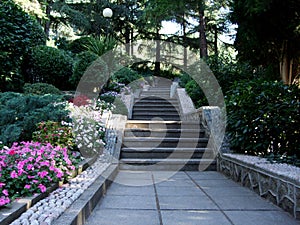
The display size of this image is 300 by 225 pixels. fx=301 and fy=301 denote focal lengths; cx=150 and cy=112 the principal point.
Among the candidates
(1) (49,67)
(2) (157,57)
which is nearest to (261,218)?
(1) (49,67)

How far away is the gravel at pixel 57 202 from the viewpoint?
2.03 meters

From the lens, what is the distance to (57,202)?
2471mm

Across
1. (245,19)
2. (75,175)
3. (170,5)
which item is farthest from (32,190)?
(170,5)

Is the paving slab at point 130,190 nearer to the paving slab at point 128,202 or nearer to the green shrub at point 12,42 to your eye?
the paving slab at point 128,202

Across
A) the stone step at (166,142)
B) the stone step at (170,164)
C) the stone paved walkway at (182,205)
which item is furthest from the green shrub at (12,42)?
the stone paved walkway at (182,205)

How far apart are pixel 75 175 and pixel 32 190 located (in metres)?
1.05

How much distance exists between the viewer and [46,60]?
32.4 ft

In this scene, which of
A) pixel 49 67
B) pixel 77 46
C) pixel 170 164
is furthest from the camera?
pixel 77 46

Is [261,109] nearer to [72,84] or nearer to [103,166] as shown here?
[103,166]

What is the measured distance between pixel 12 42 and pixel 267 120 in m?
7.36

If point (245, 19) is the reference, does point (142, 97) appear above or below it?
below

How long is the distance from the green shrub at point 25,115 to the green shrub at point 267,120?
2.78m

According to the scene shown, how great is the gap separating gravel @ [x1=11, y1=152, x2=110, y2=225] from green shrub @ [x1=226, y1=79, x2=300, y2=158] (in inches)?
77.8

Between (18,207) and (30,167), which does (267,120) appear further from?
(18,207)
